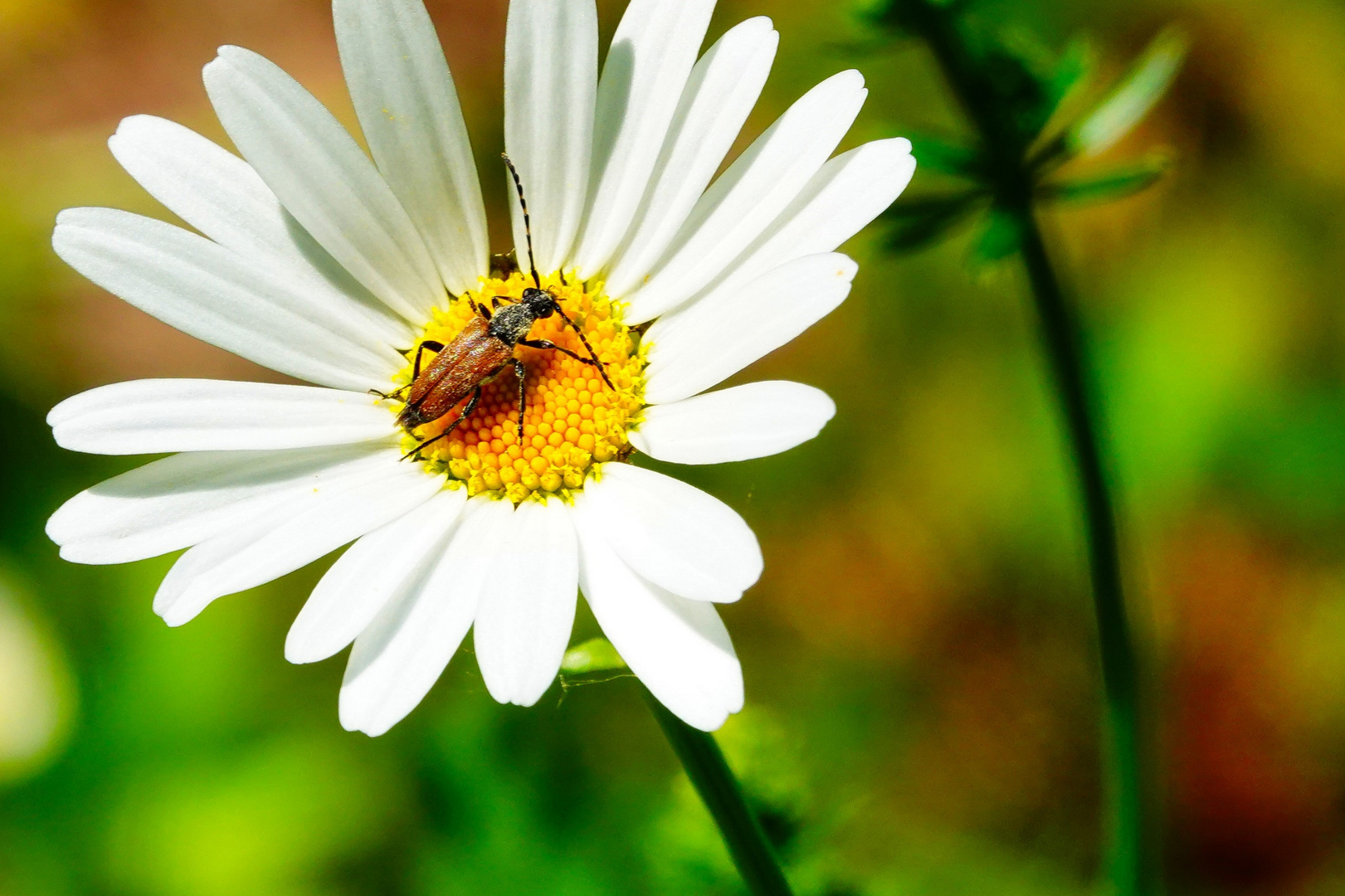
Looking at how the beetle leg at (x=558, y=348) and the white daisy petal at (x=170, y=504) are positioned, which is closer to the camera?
the white daisy petal at (x=170, y=504)

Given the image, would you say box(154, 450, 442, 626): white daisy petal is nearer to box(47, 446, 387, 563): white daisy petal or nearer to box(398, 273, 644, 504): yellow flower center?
box(47, 446, 387, 563): white daisy petal

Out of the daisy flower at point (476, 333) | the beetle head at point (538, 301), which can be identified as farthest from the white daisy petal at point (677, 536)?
the beetle head at point (538, 301)

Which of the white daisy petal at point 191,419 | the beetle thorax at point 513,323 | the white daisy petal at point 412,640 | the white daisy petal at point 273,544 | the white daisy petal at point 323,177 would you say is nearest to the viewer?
the white daisy petal at point 412,640

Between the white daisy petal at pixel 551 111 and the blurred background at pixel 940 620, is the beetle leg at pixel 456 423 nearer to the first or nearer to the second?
the white daisy petal at pixel 551 111

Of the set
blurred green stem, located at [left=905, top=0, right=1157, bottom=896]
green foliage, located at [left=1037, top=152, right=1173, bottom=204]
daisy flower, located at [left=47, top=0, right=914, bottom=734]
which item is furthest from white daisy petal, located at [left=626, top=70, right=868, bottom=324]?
green foliage, located at [left=1037, top=152, right=1173, bottom=204]

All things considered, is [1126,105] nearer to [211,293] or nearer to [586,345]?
[586,345]
